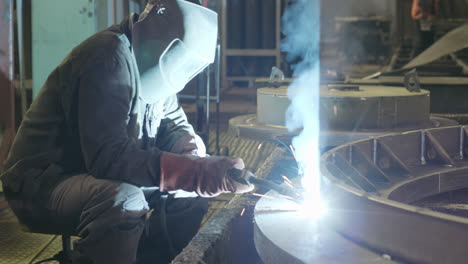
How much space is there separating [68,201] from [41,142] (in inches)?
9.9

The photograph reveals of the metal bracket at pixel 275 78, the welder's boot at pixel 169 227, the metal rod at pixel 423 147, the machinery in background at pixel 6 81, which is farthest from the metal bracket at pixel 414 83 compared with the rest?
the machinery in background at pixel 6 81

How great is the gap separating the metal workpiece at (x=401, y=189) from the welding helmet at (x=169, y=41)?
626mm

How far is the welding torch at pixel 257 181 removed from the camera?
70.1 inches

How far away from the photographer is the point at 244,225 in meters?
2.16

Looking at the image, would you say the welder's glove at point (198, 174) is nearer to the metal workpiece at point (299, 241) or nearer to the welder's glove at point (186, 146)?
the metal workpiece at point (299, 241)

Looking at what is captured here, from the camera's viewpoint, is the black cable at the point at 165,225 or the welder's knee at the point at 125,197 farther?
the black cable at the point at 165,225

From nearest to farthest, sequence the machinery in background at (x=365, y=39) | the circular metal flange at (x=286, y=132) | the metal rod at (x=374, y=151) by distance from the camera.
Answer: the metal rod at (x=374, y=151) → the circular metal flange at (x=286, y=132) → the machinery in background at (x=365, y=39)

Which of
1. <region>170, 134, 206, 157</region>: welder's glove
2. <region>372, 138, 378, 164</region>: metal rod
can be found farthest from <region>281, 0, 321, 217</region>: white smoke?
<region>170, 134, 206, 157</region>: welder's glove

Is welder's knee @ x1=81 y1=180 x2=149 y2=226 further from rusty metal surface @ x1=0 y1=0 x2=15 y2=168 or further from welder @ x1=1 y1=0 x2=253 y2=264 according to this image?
rusty metal surface @ x1=0 y1=0 x2=15 y2=168

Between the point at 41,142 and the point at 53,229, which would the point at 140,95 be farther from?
the point at 53,229

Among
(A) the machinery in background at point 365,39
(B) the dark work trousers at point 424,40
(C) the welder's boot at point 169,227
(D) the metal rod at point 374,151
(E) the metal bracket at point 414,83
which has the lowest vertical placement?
(C) the welder's boot at point 169,227


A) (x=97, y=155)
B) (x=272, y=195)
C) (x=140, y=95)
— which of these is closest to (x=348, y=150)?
(x=272, y=195)

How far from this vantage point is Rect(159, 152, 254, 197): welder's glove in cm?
176

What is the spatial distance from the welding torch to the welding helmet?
41 cm
